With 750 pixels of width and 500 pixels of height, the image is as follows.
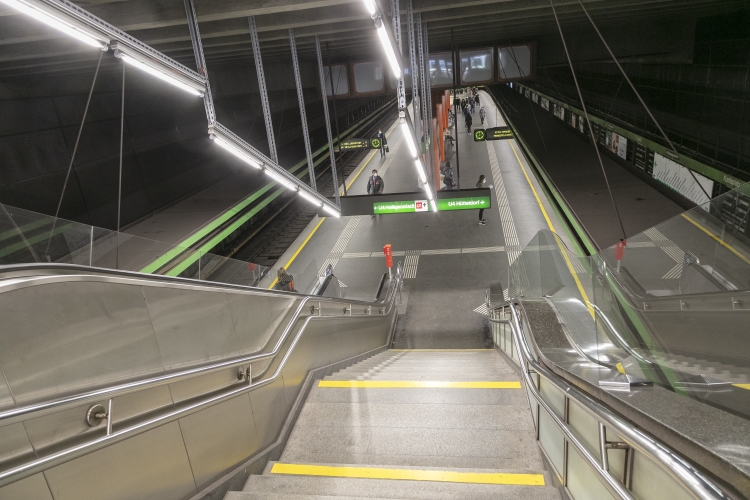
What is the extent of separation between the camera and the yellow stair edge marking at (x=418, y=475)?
238 centimetres

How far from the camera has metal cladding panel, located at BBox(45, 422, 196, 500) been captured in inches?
65.5

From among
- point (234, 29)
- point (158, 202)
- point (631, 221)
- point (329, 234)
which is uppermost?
point (234, 29)

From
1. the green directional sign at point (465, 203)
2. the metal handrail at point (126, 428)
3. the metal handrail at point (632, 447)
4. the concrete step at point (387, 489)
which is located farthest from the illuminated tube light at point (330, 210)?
the metal handrail at point (632, 447)

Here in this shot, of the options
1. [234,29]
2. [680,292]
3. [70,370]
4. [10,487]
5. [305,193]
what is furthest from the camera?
[305,193]

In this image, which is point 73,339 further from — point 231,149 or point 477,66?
point 477,66

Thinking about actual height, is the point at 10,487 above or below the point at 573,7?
below

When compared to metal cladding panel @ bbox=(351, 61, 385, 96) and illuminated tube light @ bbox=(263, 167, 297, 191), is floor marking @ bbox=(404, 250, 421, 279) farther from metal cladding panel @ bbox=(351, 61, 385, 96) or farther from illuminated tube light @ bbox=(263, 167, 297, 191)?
illuminated tube light @ bbox=(263, 167, 297, 191)

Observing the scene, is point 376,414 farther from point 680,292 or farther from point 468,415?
point 680,292

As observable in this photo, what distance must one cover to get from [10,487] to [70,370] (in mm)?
405

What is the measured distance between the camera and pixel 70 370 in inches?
68.1

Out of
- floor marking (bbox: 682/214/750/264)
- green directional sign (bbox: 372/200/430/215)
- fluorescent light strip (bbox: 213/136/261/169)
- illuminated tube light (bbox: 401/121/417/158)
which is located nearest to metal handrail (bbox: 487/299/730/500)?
floor marking (bbox: 682/214/750/264)

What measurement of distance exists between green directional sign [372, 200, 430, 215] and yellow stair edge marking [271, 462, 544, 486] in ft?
18.3

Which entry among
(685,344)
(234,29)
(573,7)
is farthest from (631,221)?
(234,29)

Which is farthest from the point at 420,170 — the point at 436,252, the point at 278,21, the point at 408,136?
the point at 436,252
